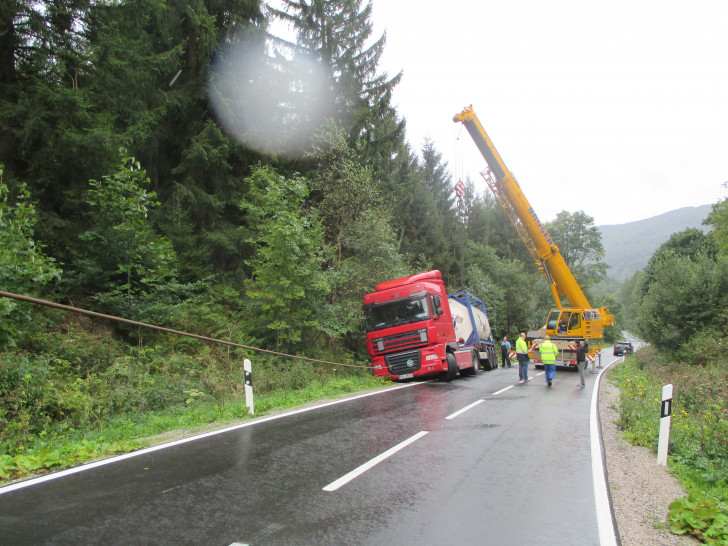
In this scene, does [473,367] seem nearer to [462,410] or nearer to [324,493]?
[462,410]

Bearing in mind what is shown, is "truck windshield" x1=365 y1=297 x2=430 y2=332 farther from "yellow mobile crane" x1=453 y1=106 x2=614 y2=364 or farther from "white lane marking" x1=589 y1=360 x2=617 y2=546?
"yellow mobile crane" x1=453 y1=106 x2=614 y2=364

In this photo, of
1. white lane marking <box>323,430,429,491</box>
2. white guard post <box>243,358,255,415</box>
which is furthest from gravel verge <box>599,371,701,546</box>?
white guard post <box>243,358,255,415</box>

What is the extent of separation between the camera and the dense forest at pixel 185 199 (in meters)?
9.41

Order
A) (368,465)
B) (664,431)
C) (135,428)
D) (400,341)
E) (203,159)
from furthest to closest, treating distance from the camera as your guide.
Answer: (203,159), (400,341), (135,428), (664,431), (368,465)

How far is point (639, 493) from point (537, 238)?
671 inches

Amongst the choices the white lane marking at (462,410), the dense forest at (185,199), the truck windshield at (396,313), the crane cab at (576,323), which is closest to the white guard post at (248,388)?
the dense forest at (185,199)

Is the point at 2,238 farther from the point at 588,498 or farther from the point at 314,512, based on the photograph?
the point at 588,498

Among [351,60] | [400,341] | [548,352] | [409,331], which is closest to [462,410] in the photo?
[409,331]

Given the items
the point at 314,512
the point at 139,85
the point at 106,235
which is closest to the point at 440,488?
the point at 314,512

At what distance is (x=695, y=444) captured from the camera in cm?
703

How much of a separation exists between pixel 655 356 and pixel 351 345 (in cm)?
1724

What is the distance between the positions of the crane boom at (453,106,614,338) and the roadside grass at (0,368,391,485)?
12916 millimetres

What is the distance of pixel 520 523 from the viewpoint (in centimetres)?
386

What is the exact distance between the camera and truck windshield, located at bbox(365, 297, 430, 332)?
15040mm
